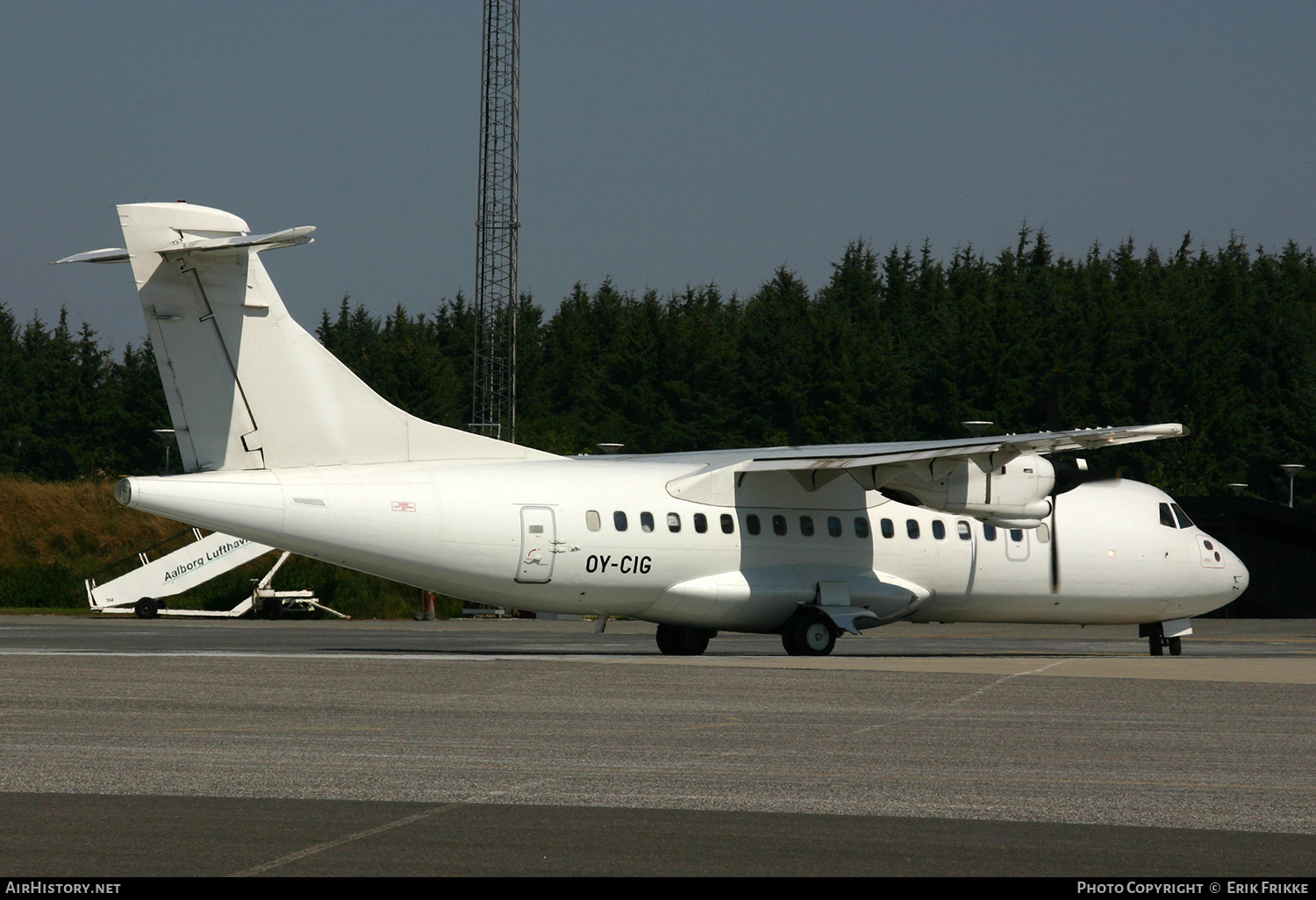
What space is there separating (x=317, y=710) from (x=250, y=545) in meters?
28.8

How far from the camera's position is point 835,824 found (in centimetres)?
841

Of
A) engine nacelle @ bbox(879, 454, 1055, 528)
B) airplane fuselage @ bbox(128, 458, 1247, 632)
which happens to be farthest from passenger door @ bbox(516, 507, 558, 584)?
engine nacelle @ bbox(879, 454, 1055, 528)

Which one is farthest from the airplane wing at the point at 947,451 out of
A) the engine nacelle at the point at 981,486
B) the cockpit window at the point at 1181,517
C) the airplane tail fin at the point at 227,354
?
the airplane tail fin at the point at 227,354

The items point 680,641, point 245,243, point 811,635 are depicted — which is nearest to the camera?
point 245,243

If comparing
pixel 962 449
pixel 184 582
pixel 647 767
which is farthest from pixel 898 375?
pixel 647 767

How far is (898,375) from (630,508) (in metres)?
57.8

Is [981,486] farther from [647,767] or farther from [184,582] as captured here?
[184,582]

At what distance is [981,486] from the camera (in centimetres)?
2328

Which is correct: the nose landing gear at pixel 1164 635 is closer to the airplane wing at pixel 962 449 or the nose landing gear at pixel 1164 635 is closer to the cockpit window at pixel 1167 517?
the cockpit window at pixel 1167 517

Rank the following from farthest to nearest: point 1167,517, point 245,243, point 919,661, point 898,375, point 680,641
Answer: point 898,375 < point 1167,517 < point 680,641 < point 919,661 < point 245,243

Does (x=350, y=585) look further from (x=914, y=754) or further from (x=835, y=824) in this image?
(x=835, y=824)

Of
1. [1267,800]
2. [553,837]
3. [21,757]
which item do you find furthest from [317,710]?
[1267,800]

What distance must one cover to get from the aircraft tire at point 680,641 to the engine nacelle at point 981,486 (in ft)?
14.0

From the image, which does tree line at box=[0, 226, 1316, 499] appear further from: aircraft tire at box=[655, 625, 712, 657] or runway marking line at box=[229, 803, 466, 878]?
runway marking line at box=[229, 803, 466, 878]
